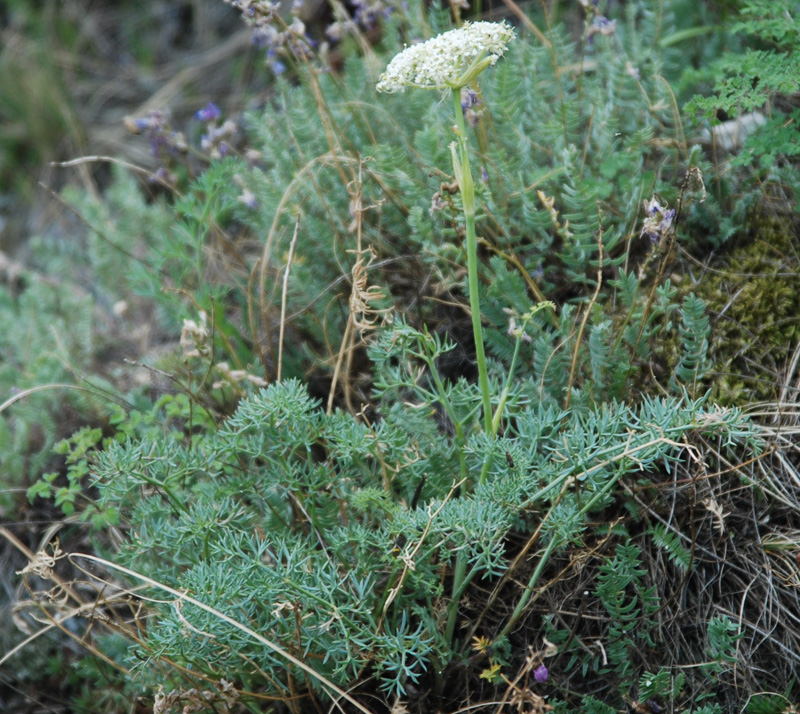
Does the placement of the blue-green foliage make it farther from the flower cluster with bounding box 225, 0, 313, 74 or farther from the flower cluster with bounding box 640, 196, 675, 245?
the flower cluster with bounding box 225, 0, 313, 74

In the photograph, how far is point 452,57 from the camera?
1328 millimetres

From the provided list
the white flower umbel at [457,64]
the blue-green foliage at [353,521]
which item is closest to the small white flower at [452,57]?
the white flower umbel at [457,64]

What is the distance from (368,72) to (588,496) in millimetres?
1747

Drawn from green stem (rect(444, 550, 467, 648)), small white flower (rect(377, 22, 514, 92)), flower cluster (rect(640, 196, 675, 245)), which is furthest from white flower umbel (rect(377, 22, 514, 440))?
green stem (rect(444, 550, 467, 648))

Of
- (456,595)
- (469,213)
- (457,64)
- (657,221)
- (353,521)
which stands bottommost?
(456,595)

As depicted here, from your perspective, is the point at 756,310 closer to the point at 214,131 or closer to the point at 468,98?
the point at 468,98

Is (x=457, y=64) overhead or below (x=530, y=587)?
overhead

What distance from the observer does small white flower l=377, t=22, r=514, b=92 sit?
1329 millimetres

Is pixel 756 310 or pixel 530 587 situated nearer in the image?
pixel 530 587

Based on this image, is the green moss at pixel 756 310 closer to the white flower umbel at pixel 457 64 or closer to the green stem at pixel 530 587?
the green stem at pixel 530 587

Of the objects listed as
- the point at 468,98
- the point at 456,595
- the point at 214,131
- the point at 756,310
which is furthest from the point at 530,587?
the point at 214,131

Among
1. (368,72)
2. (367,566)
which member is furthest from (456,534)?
(368,72)

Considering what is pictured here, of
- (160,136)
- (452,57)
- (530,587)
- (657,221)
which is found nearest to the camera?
(452,57)

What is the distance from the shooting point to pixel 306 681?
1.53m
